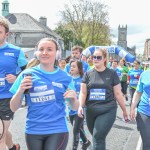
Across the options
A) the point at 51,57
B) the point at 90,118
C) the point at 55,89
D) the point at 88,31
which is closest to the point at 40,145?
the point at 55,89

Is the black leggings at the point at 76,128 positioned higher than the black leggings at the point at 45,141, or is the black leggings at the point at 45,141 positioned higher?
the black leggings at the point at 45,141

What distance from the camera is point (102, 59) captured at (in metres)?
6.14

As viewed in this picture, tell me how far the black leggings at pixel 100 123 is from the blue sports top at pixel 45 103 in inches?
69.1

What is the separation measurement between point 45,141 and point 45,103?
0.37 meters

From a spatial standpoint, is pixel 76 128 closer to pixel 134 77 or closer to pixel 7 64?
pixel 7 64

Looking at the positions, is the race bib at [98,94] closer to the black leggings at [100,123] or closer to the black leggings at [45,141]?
the black leggings at [100,123]

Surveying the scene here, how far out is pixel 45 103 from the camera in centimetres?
403

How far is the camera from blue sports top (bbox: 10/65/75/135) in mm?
4020

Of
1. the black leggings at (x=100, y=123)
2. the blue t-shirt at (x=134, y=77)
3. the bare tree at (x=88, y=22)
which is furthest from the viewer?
the bare tree at (x=88, y=22)

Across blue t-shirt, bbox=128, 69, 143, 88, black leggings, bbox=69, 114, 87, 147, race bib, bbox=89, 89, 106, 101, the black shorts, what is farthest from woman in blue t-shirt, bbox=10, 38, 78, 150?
blue t-shirt, bbox=128, 69, 143, 88

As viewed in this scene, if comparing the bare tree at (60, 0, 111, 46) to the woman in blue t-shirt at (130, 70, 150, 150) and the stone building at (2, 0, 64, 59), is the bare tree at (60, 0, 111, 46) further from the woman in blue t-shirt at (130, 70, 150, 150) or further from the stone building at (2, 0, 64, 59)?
the woman in blue t-shirt at (130, 70, 150, 150)

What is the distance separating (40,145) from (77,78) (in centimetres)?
362

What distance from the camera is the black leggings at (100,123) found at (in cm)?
581

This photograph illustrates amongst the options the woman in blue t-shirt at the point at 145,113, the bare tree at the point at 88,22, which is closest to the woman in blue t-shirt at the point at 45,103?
the woman in blue t-shirt at the point at 145,113
